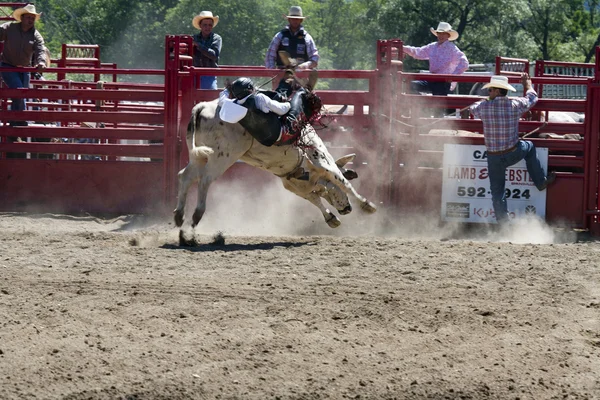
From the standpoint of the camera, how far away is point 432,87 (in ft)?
39.6

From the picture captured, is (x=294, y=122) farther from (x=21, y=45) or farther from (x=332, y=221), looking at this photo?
(x=21, y=45)

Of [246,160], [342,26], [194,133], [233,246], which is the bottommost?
[233,246]

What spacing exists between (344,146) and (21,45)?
14.6 feet

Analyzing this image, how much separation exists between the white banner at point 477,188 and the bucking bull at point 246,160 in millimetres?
1490

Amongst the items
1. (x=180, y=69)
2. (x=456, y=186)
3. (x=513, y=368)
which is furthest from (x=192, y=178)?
(x=513, y=368)

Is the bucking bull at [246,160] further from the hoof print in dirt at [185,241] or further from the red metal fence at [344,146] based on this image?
the red metal fence at [344,146]

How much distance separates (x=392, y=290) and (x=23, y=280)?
106 inches

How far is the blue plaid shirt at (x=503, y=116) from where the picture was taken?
10.0 metres

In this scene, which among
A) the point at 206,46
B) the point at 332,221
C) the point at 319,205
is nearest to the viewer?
the point at 332,221

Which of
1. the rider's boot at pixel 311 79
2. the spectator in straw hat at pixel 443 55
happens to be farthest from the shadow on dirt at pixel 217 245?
the spectator in straw hat at pixel 443 55

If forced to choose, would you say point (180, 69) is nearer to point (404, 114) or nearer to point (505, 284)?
point (404, 114)

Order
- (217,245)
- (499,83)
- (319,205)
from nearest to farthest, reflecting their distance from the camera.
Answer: (217,245) → (319,205) → (499,83)

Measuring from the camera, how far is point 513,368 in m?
5.29

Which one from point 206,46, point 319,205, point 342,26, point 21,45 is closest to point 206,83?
point 206,46
